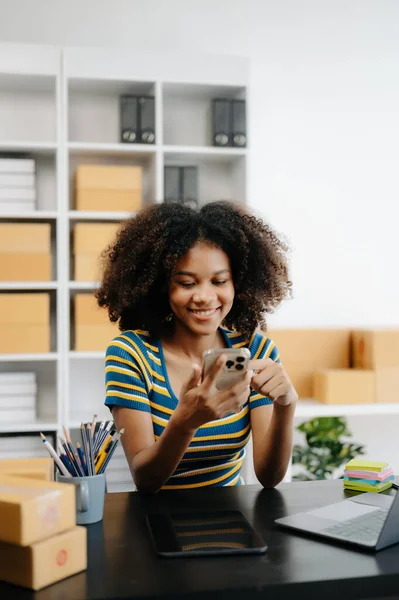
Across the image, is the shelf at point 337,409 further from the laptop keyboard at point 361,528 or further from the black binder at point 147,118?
the laptop keyboard at point 361,528

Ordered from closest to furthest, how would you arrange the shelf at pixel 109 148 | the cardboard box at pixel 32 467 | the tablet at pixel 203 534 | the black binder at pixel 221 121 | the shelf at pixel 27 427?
the tablet at pixel 203 534 < the cardboard box at pixel 32 467 < the shelf at pixel 27 427 < the shelf at pixel 109 148 < the black binder at pixel 221 121

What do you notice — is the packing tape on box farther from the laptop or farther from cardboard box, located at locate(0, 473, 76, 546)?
the laptop

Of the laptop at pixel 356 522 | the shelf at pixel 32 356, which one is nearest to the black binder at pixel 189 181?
the shelf at pixel 32 356

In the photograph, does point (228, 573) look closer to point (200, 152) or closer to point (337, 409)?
point (337, 409)

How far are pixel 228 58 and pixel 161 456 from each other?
2305mm

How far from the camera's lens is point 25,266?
307cm

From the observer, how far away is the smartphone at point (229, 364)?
1.25 meters

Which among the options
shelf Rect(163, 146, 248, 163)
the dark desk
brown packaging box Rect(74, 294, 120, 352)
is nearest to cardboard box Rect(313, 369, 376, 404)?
brown packaging box Rect(74, 294, 120, 352)

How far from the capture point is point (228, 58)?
3227 millimetres

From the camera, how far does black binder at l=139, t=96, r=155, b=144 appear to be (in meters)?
3.18

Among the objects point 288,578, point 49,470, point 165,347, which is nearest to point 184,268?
point 165,347

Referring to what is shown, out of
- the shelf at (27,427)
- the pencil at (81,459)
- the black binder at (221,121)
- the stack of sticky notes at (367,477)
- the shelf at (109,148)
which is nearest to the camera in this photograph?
the pencil at (81,459)

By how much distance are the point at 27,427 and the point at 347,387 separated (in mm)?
1419

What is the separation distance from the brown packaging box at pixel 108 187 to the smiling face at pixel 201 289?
1527 mm
